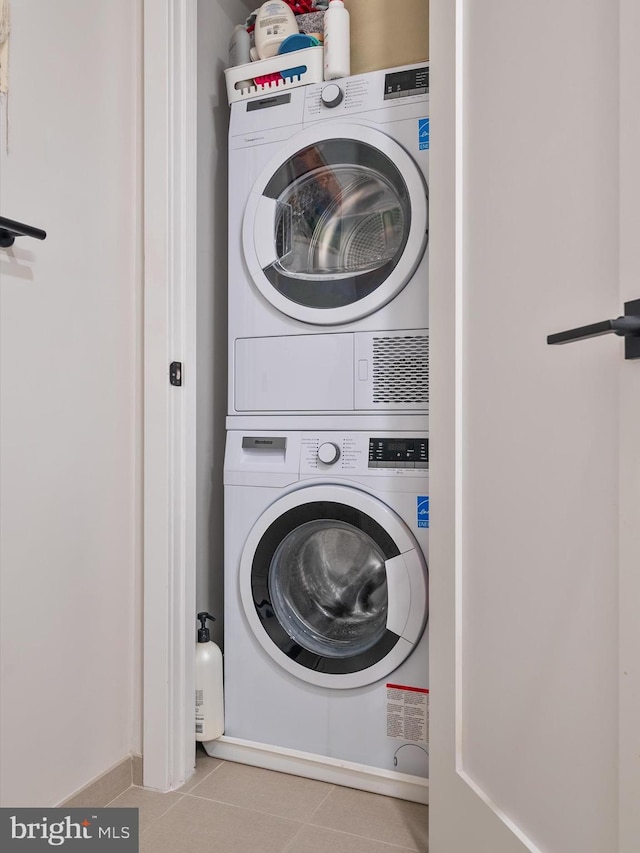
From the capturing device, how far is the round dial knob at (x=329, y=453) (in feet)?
5.12

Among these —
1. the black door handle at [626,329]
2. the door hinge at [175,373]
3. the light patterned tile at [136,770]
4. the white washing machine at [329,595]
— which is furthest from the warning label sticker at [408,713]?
the black door handle at [626,329]

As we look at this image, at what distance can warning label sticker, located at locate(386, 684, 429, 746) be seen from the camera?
1.45 meters

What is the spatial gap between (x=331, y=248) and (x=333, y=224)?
0.06 metres

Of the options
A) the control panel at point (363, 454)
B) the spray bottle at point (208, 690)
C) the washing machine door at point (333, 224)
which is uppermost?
the washing machine door at point (333, 224)

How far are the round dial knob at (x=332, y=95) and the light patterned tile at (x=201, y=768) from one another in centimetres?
169

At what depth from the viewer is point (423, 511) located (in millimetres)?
1464

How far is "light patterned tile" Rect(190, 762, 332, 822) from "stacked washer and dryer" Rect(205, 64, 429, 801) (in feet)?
0.11

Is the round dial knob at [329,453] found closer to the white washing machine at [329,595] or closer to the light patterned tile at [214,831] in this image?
the white washing machine at [329,595]

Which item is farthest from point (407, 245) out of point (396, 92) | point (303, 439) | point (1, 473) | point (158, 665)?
point (158, 665)

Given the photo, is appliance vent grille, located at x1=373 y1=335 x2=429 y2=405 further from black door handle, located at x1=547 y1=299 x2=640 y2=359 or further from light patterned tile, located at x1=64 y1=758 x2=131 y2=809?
light patterned tile, located at x1=64 y1=758 x2=131 y2=809

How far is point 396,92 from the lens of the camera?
153 centimetres

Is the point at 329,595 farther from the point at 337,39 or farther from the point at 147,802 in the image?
the point at 337,39

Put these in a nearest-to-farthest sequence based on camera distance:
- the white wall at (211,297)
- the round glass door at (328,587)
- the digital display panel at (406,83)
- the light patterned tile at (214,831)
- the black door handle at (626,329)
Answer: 1. the black door handle at (626,329)
2. the light patterned tile at (214,831)
3. the digital display panel at (406,83)
4. the round glass door at (328,587)
5. the white wall at (211,297)

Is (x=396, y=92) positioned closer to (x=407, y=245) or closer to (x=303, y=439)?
(x=407, y=245)
